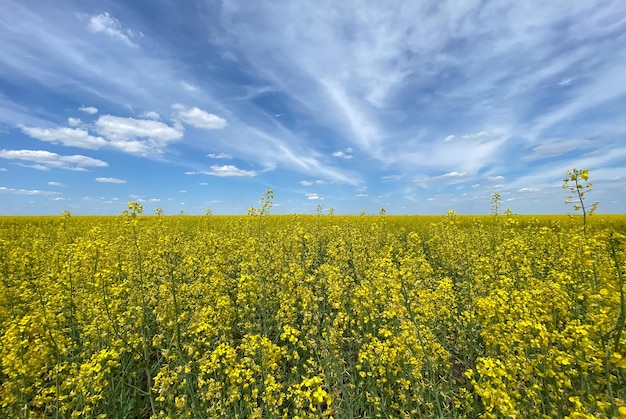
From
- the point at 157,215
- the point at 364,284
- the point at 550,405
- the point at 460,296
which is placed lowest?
the point at 550,405

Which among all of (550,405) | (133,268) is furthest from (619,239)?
(133,268)

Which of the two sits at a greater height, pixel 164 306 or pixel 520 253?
pixel 520 253

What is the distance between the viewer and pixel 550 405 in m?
2.96

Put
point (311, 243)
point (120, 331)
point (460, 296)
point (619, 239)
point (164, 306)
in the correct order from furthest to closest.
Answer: point (311, 243), point (460, 296), point (120, 331), point (164, 306), point (619, 239)

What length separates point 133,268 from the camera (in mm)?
6121

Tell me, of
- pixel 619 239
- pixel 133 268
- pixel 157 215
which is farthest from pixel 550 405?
pixel 157 215

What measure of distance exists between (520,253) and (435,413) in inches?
206

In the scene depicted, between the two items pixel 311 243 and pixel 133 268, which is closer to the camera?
pixel 133 268

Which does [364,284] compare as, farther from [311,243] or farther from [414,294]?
[311,243]

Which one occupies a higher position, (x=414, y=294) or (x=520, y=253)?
(x=520, y=253)

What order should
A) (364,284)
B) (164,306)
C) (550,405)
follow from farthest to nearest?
(364,284) < (164,306) < (550,405)

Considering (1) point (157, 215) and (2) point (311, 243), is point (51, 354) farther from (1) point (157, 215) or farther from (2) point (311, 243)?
(2) point (311, 243)

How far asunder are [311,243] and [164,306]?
6346 mm

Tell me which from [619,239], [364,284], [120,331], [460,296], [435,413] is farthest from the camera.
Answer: [460,296]
